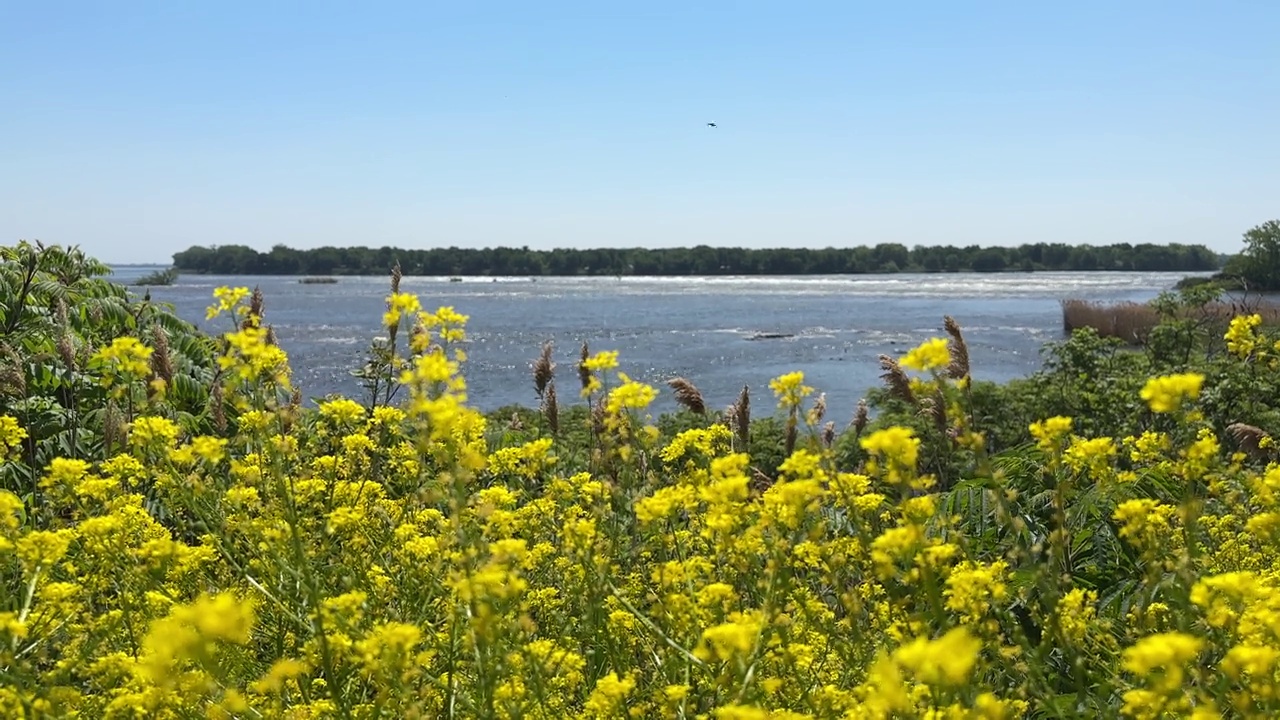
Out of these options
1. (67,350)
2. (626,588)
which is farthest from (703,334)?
(626,588)

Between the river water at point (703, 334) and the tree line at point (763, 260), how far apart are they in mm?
51723

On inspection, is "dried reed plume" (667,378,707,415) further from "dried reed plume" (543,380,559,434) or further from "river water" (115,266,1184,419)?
"river water" (115,266,1184,419)

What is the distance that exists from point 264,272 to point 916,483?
488 ft

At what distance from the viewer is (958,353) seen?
501 cm

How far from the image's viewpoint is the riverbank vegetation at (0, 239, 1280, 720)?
216 centimetres

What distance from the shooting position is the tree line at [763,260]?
12225 centimetres

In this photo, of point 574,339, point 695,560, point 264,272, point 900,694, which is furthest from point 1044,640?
point 264,272

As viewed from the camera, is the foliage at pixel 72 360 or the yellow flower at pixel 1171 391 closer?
the yellow flower at pixel 1171 391

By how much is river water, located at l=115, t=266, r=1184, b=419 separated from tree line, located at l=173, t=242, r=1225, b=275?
2036 inches

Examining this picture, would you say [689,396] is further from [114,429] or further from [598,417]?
[114,429]

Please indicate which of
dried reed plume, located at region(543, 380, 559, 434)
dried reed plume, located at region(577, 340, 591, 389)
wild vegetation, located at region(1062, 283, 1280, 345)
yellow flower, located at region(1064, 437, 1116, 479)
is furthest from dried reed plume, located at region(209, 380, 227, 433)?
wild vegetation, located at region(1062, 283, 1280, 345)

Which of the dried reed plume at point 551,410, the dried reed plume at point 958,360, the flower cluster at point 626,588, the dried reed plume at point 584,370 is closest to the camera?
the flower cluster at point 626,588

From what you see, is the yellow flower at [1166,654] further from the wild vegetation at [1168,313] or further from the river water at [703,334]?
the river water at [703,334]

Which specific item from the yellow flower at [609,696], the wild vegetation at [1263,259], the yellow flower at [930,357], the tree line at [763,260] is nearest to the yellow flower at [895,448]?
the yellow flower at [930,357]
